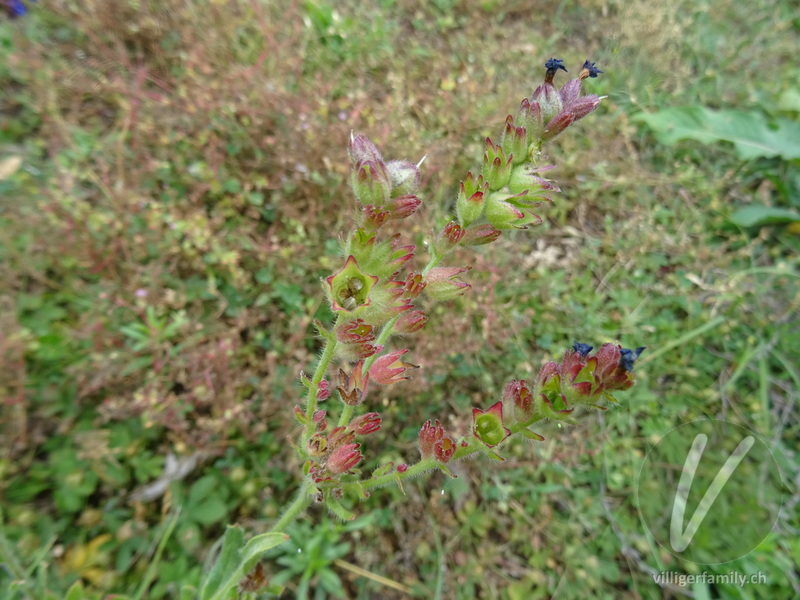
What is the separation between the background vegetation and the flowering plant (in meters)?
1.17

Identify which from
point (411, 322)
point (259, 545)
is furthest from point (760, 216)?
point (259, 545)

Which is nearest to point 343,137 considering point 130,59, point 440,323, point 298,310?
point 298,310

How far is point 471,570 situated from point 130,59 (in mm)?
4253

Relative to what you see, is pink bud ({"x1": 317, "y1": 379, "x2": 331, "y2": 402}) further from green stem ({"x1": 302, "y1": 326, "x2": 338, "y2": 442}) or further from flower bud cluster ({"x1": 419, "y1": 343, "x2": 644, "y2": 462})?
flower bud cluster ({"x1": 419, "y1": 343, "x2": 644, "y2": 462})

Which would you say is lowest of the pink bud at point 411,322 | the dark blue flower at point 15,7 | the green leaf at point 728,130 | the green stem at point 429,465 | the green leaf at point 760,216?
the green leaf at point 760,216

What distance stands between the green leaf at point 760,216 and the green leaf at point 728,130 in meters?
0.47

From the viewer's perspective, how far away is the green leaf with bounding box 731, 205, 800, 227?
12.0ft

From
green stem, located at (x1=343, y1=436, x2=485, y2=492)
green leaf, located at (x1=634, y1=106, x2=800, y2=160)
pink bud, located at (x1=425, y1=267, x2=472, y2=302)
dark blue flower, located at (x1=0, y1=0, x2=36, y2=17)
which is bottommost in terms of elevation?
green leaf, located at (x1=634, y1=106, x2=800, y2=160)

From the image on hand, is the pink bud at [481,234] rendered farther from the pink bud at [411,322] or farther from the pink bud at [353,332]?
the pink bud at [353,332]

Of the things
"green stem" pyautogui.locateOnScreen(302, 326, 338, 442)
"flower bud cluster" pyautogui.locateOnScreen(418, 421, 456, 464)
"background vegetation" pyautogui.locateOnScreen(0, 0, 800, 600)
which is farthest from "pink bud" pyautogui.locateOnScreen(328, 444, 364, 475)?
"background vegetation" pyautogui.locateOnScreen(0, 0, 800, 600)

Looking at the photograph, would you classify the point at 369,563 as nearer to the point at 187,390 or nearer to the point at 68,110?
the point at 187,390

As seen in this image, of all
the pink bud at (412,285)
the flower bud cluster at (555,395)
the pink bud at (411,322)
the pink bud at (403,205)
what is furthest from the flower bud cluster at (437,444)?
the pink bud at (403,205)

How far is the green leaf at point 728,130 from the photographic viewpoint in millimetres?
3875

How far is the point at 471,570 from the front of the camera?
2.64m
